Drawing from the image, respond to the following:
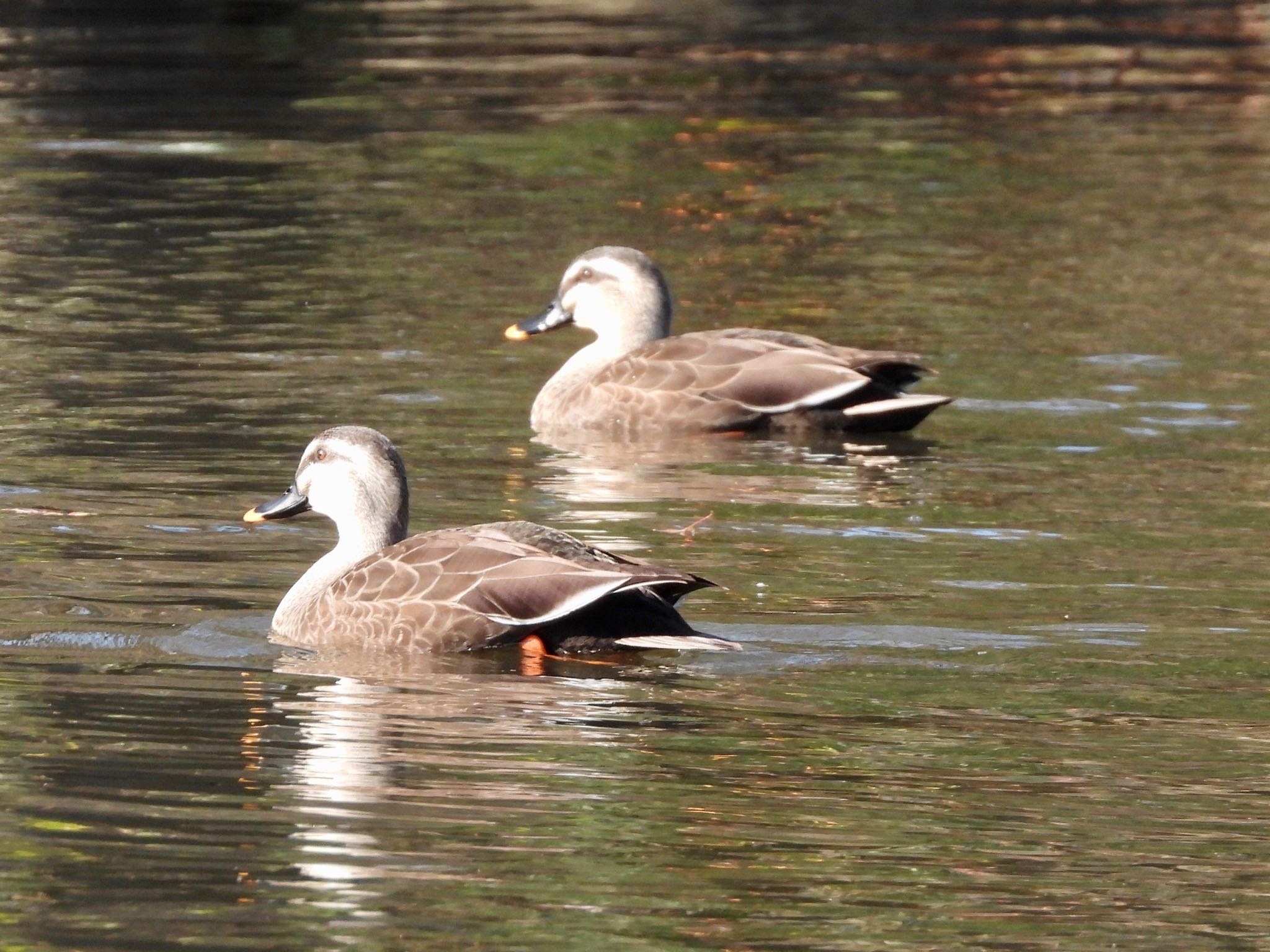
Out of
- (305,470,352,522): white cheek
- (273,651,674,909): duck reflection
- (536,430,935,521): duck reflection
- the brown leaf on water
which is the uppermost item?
(305,470,352,522): white cheek

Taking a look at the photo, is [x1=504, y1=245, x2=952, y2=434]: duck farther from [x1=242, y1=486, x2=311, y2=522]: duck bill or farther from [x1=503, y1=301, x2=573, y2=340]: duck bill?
[x1=242, y1=486, x2=311, y2=522]: duck bill

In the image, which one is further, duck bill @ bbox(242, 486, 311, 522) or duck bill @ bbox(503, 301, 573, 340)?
duck bill @ bbox(503, 301, 573, 340)

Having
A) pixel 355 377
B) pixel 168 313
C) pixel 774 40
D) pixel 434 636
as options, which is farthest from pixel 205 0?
pixel 434 636

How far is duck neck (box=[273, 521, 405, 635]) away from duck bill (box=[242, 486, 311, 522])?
0.73ft

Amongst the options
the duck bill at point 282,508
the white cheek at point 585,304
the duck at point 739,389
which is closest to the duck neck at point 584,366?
the duck at point 739,389

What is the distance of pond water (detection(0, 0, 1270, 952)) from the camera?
680 centimetres

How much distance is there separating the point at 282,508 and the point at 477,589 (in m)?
1.38

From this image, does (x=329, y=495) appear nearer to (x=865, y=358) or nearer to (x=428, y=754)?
(x=428, y=754)

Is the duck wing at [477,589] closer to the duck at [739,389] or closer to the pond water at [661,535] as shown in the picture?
the pond water at [661,535]

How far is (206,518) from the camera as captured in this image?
11398 mm

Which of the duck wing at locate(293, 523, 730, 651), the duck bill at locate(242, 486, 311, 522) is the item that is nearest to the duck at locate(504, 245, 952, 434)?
the duck bill at locate(242, 486, 311, 522)

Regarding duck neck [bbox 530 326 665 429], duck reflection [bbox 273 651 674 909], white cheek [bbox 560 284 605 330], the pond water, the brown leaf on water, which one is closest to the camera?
the pond water

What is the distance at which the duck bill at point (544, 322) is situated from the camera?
50.5 ft

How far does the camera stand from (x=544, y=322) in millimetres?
15406
